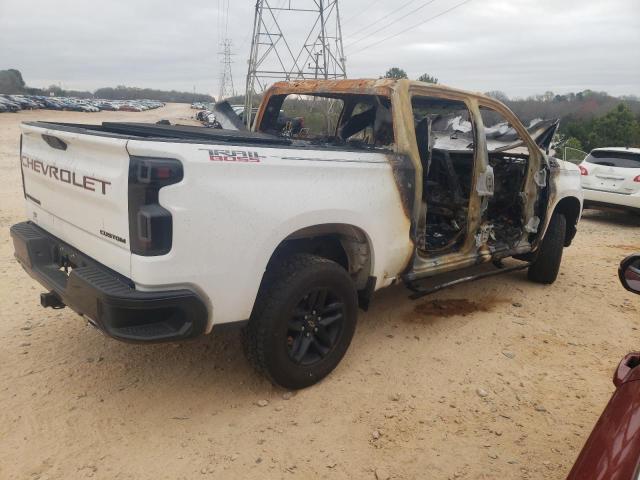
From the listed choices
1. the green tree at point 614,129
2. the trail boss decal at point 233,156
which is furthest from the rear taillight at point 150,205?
the green tree at point 614,129

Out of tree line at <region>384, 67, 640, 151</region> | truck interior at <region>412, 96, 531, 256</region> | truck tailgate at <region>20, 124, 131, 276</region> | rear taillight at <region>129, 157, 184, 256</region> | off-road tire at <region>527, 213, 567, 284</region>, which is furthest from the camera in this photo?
tree line at <region>384, 67, 640, 151</region>

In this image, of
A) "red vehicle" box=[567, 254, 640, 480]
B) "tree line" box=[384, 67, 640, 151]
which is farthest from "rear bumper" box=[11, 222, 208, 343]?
"tree line" box=[384, 67, 640, 151]

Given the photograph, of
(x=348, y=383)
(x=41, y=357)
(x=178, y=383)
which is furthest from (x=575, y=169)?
(x=41, y=357)

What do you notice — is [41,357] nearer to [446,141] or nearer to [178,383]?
[178,383]

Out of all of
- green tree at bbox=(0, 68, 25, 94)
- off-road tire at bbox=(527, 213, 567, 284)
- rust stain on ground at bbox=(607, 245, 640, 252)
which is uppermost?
green tree at bbox=(0, 68, 25, 94)

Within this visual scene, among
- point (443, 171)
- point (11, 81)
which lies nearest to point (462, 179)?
point (443, 171)

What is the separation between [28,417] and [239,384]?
118 centimetres

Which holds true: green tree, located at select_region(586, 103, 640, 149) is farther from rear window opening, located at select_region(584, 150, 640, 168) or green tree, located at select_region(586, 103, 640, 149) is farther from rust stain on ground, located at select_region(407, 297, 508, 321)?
rust stain on ground, located at select_region(407, 297, 508, 321)

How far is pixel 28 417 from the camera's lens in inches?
110

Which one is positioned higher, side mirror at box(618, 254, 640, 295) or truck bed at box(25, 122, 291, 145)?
truck bed at box(25, 122, 291, 145)

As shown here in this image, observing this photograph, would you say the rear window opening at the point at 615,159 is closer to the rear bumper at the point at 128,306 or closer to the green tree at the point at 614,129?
the rear bumper at the point at 128,306

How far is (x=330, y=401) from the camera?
3094mm

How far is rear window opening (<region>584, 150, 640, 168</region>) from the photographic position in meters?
9.30

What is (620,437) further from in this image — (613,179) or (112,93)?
(112,93)
